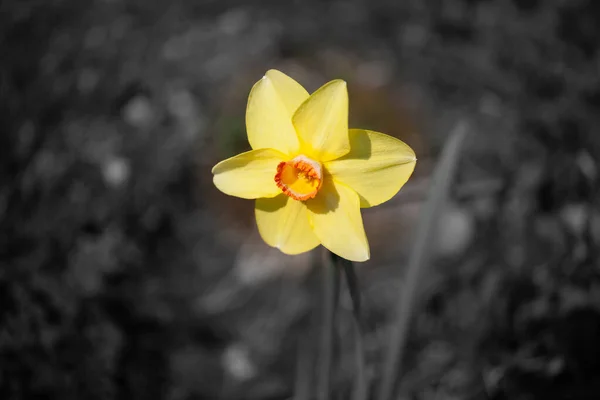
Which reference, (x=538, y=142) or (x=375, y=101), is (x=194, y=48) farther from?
(x=538, y=142)

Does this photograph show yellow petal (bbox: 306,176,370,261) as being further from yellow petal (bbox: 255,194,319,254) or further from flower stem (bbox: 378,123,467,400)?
flower stem (bbox: 378,123,467,400)

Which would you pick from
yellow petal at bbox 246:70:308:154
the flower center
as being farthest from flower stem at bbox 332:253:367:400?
yellow petal at bbox 246:70:308:154

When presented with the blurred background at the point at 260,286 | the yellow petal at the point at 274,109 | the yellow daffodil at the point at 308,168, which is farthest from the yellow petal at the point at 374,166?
the blurred background at the point at 260,286

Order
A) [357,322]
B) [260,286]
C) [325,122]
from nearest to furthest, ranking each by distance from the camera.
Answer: [325,122] → [357,322] → [260,286]

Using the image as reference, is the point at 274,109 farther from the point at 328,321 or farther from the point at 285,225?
the point at 328,321

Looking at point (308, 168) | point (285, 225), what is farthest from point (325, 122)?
point (285, 225)

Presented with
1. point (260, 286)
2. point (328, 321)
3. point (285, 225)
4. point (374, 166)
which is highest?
point (374, 166)

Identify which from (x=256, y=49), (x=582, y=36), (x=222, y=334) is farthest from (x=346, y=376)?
(x=256, y=49)

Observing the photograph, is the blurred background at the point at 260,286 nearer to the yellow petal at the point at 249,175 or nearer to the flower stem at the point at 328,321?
the flower stem at the point at 328,321
